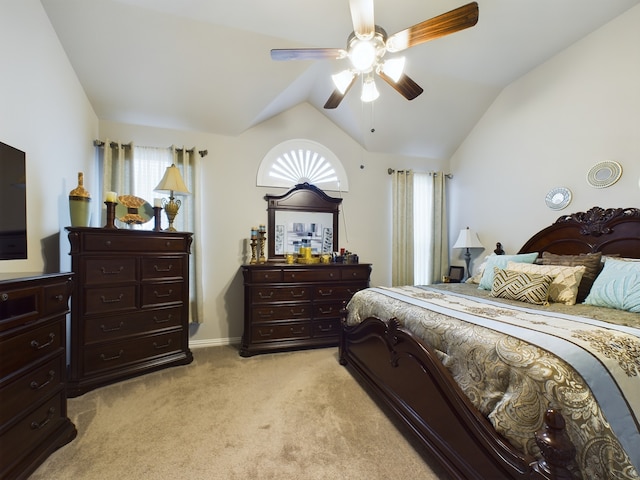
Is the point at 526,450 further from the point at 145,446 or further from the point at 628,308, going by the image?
the point at 145,446

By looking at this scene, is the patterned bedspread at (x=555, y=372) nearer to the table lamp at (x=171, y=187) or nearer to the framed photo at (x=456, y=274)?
the framed photo at (x=456, y=274)

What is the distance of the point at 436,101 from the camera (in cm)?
331

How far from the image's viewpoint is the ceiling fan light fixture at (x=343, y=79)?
2.00 metres

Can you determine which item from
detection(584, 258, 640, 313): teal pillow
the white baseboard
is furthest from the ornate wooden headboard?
the white baseboard

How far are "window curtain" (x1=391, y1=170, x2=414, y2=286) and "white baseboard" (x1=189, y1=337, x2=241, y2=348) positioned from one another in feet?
7.21

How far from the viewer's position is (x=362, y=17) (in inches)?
62.1

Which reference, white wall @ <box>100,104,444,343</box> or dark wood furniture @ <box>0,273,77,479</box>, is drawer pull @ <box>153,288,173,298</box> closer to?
white wall @ <box>100,104,444,343</box>

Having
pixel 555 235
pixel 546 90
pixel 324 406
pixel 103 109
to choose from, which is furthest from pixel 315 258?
pixel 546 90

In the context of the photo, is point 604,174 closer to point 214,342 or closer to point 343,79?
point 343,79

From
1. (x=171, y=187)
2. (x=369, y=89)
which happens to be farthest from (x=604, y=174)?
(x=171, y=187)

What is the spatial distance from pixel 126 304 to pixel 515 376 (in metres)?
2.72

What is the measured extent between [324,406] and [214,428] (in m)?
0.74

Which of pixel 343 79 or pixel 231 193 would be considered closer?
pixel 343 79

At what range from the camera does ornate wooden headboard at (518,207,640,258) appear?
2.17 metres
